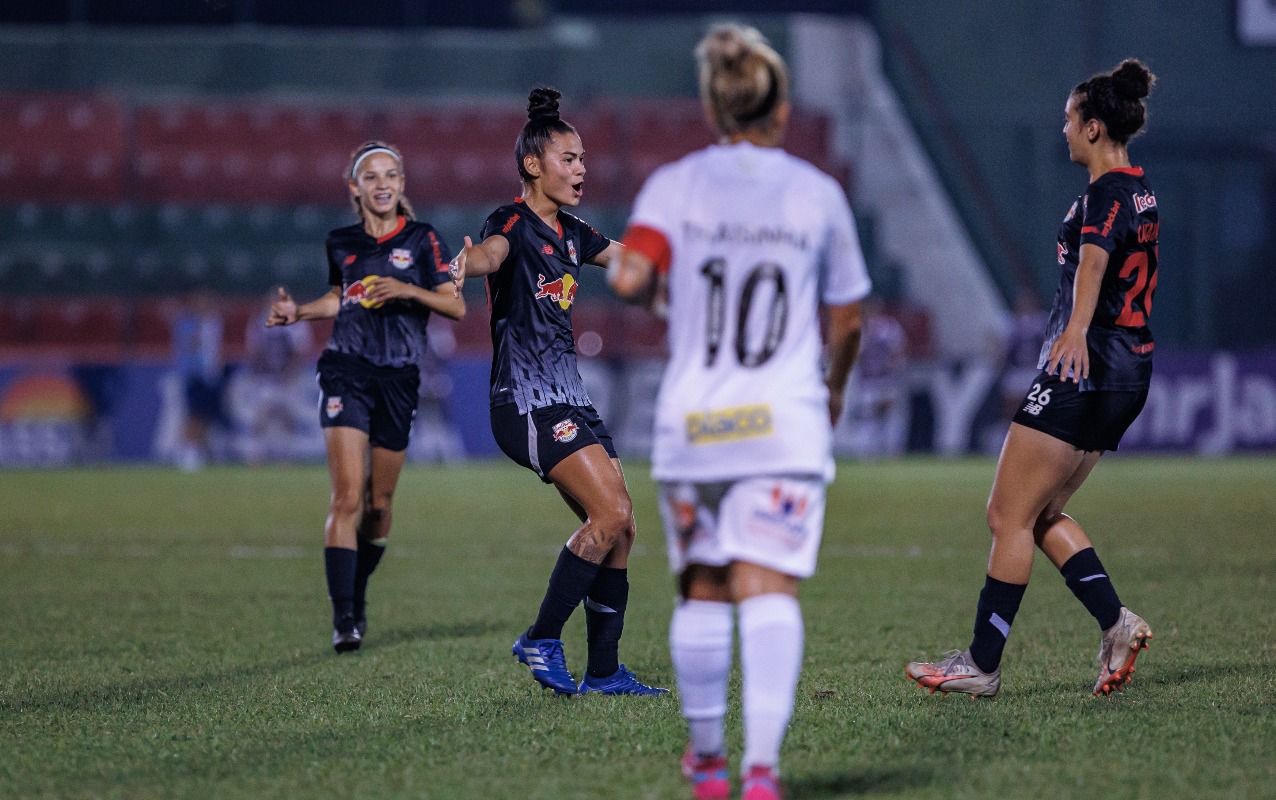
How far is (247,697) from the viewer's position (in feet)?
18.3

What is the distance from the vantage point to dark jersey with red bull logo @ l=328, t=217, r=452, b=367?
712cm

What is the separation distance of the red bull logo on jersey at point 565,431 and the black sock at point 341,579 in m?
1.72

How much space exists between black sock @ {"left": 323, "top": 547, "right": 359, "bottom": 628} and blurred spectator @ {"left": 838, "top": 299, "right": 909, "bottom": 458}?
52.3 feet

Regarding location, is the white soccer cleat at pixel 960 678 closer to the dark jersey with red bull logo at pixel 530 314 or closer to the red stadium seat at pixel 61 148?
the dark jersey with red bull logo at pixel 530 314

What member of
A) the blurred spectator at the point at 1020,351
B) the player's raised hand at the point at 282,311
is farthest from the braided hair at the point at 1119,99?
the blurred spectator at the point at 1020,351

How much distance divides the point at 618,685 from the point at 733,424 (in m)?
2.20

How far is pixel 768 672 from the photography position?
12.2ft

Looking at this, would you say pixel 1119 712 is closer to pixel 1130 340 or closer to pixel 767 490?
pixel 1130 340

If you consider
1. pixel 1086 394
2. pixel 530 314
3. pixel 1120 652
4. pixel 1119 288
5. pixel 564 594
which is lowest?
pixel 1120 652

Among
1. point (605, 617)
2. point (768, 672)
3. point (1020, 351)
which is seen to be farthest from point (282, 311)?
point (1020, 351)

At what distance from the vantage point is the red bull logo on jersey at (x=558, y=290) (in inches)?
227

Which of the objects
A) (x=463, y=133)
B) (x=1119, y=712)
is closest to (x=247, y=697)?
(x=1119, y=712)

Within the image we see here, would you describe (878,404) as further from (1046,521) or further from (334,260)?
(1046,521)

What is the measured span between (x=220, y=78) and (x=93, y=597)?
2066cm
